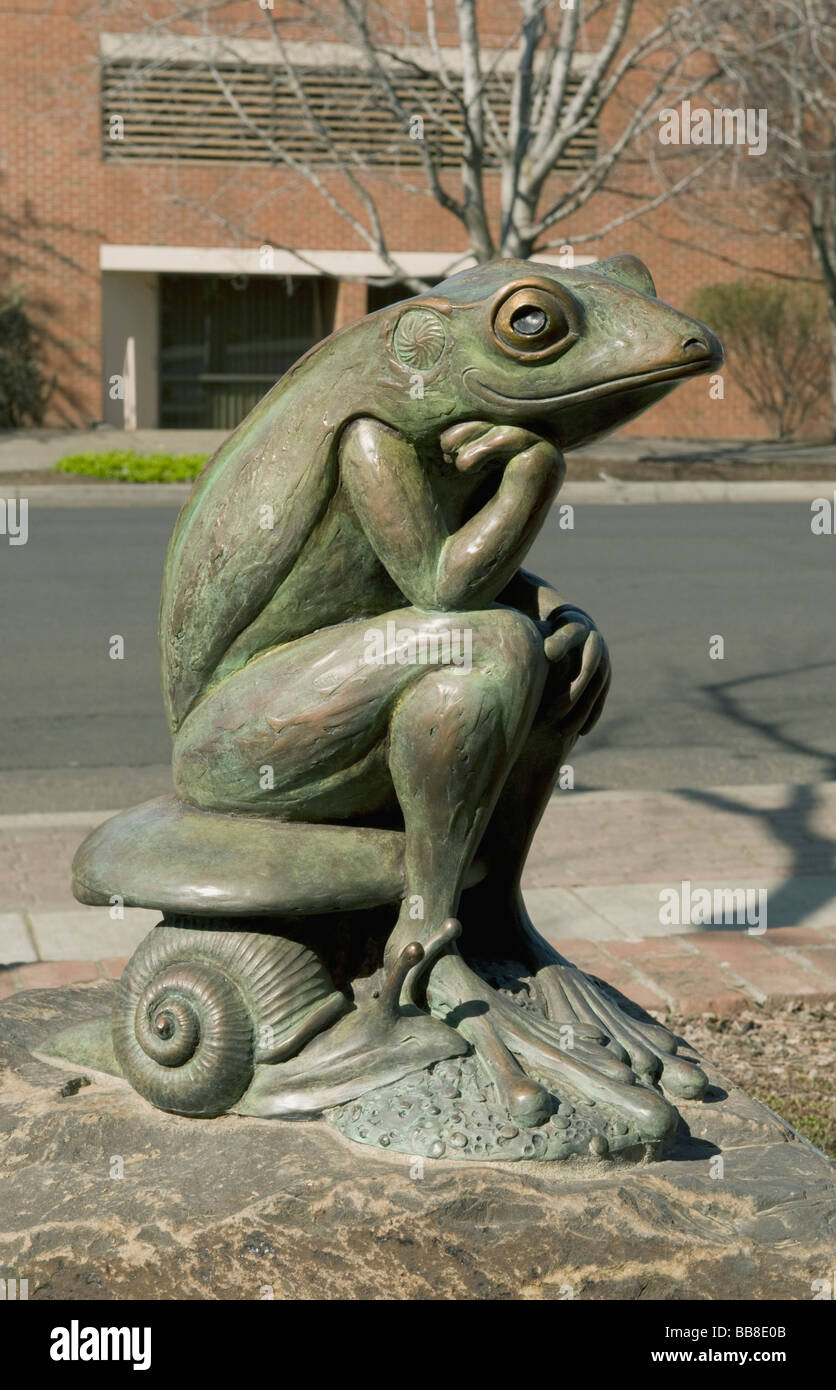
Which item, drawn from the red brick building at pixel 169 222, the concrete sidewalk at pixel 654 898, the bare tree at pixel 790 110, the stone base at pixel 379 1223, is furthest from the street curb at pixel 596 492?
the stone base at pixel 379 1223

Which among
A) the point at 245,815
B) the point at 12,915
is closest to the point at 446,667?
the point at 245,815

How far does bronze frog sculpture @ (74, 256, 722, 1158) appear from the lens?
3029 millimetres

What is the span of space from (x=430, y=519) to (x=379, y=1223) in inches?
52.4

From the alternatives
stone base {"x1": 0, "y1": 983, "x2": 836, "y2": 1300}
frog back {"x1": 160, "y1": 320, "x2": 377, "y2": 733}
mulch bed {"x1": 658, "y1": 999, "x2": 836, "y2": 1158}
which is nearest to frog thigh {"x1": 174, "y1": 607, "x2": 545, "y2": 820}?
frog back {"x1": 160, "y1": 320, "x2": 377, "y2": 733}

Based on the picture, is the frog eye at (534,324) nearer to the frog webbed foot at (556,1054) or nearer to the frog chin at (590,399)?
the frog chin at (590,399)

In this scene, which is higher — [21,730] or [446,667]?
[446,667]

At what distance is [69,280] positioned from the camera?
→ 25203 millimetres

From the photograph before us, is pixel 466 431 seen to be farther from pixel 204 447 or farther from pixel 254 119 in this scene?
pixel 254 119

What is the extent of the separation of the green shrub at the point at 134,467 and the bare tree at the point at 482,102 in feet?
10.8

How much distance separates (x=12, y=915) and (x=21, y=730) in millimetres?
2573

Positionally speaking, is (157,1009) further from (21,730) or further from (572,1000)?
(21,730)

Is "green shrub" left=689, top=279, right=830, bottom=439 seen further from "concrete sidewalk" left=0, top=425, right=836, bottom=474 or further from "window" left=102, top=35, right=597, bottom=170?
"window" left=102, top=35, right=597, bottom=170

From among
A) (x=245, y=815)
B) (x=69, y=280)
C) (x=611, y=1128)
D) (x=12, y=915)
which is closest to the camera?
(x=611, y=1128)

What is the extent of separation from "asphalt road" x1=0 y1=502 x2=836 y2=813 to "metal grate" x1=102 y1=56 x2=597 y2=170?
10.5 m
